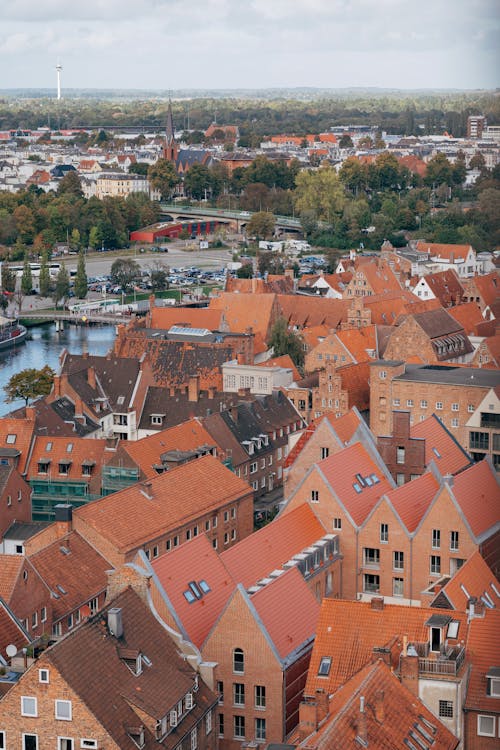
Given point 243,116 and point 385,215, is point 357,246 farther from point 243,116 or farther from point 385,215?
point 243,116

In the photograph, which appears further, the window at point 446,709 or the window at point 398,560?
the window at point 398,560

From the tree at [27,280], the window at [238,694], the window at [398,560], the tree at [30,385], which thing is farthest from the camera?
the tree at [27,280]

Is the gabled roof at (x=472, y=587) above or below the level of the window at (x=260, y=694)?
above

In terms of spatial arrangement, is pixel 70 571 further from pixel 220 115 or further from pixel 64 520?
pixel 220 115

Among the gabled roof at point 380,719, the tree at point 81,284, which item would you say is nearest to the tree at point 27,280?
Result: the tree at point 81,284

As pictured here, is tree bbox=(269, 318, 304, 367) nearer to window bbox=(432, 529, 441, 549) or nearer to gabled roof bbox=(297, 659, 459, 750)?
window bbox=(432, 529, 441, 549)

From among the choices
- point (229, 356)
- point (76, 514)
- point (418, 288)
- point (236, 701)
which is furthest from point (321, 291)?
point (236, 701)

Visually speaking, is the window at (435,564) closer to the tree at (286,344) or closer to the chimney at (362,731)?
the chimney at (362,731)
